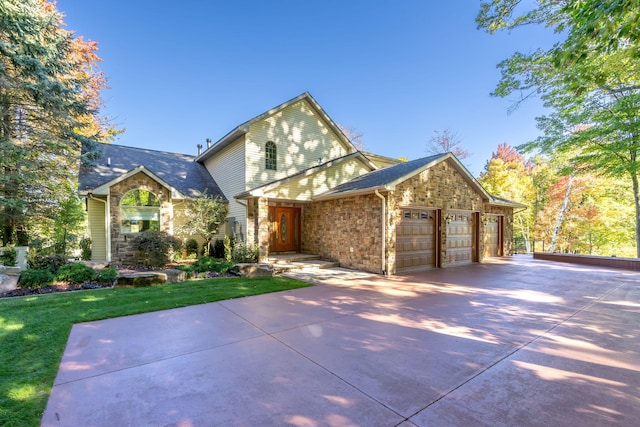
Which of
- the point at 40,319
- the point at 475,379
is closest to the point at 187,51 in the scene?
the point at 40,319

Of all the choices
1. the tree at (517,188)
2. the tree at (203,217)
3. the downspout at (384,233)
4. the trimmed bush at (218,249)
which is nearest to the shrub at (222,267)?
the tree at (203,217)

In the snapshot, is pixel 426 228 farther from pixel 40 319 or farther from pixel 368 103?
pixel 368 103

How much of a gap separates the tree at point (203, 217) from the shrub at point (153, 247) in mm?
1456

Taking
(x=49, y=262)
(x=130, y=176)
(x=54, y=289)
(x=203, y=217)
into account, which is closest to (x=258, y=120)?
(x=203, y=217)

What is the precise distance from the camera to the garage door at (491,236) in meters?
14.5

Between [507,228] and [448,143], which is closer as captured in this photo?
[507,228]

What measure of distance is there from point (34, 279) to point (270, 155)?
28.7 feet

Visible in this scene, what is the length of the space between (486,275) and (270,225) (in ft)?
28.4

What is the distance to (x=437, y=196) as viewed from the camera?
1077 cm

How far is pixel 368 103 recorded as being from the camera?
1942 cm

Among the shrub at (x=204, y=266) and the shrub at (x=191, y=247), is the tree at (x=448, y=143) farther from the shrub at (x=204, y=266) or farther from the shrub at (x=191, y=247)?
the shrub at (x=204, y=266)

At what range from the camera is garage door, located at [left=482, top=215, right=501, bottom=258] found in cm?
1448

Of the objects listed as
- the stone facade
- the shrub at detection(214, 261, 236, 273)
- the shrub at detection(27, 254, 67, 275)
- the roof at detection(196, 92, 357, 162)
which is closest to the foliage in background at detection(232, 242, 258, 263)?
the stone facade

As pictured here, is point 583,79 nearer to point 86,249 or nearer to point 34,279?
point 34,279
